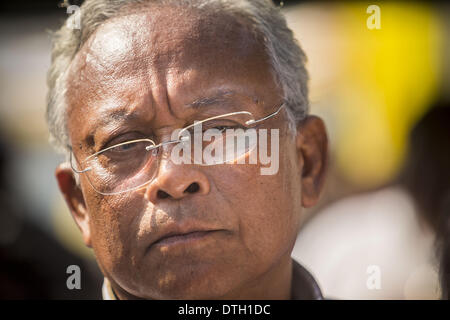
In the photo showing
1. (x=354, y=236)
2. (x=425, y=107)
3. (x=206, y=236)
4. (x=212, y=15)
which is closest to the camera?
(x=206, y=236)

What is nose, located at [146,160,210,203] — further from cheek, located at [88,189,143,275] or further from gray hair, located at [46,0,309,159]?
gray hair, located at [46,0,309,159]

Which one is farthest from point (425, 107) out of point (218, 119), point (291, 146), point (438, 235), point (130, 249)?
point (130, 249)

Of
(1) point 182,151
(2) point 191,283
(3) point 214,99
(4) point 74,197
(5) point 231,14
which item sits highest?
(5) point 231,14

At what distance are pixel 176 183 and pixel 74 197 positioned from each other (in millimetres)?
580

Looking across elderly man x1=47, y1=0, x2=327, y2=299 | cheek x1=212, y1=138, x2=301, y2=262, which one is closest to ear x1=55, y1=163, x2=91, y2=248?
elderly man x1=47, y1=0, x2=327, y2=299

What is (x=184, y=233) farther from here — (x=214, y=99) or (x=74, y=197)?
(x=74, y=197)

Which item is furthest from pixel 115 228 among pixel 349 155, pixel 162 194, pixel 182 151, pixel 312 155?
pixel 349 155

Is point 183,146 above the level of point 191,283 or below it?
above

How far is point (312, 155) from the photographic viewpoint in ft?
6.07

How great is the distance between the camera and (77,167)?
173cm

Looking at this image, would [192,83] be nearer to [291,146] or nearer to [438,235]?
[291,146]

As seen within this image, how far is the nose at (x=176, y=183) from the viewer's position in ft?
4.83
